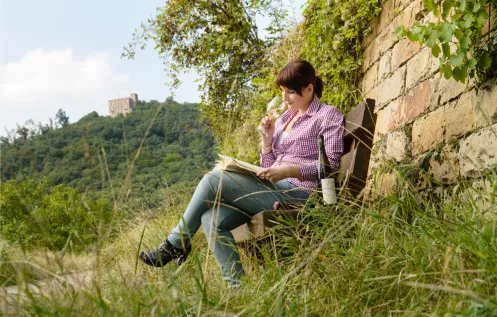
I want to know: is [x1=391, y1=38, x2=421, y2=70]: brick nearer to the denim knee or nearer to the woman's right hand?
the woman's right hand

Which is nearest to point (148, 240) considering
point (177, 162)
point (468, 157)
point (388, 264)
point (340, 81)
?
point (177, 162)

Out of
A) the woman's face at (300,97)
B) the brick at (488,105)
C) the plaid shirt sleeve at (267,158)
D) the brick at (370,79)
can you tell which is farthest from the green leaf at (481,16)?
the brick at (370,79)

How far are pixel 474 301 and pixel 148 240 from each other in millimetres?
3485

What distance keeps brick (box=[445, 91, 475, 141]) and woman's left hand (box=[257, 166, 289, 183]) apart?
82 centimetres

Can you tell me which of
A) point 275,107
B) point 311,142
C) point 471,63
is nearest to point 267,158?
point 311,142

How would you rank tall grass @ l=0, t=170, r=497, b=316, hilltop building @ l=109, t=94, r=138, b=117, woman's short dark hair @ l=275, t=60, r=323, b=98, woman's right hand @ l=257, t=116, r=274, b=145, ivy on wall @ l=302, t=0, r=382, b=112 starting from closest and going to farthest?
tall grass @ l=0, t=170, r=497, b=316
hilltop building @ l=109, t=94, r=138, b=117
woman's short dark hair @ l=275, t=60, r=323, b=98
woman's right hand @ l=257, t=116, r=274, b=145
ivy on wall @ l=302, t=0, r=382, b=112

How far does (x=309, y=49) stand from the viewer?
5.27 meters

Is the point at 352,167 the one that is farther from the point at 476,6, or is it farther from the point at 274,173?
the point at 476,6

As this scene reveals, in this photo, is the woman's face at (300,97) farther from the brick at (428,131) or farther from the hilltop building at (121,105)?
the hilltop building at (121,105)

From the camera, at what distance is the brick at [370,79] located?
13.6 feet

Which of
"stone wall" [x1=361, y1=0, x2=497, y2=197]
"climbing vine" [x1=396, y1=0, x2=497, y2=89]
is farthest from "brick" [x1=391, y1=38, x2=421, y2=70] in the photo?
"climbing vine" [x1=396, y1=0, x2=497, y2=89]

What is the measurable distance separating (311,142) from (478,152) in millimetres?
953

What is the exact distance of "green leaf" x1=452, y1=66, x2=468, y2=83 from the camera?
2604 mm

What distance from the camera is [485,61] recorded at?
2547 millimetres
